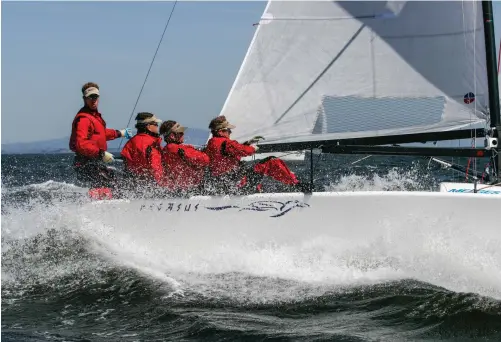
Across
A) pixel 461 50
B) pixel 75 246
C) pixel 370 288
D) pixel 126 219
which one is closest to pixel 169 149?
pixel 126 219

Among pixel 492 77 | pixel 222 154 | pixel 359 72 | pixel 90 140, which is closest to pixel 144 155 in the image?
pixel 90 140

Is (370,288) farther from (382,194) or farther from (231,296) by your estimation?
(231,296)

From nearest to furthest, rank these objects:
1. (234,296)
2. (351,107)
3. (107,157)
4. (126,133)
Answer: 1. (234,296)
2. (107,157)
3. (351,107)
4. (126,133)

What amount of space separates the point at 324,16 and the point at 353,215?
2115 mm

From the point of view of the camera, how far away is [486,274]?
514 centimetres

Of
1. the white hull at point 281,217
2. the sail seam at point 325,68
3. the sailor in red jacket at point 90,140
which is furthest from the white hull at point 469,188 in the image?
the sailor in red jacket at point 90,140

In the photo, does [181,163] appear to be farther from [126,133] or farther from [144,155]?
[126,133]

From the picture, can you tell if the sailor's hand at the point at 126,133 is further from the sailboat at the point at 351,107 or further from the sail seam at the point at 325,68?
the sail seam at the point at 325,68

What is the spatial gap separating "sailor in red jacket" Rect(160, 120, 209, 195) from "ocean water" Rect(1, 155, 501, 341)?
548 millimetres

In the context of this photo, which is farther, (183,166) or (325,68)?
(325,68)

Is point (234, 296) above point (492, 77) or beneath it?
beneath

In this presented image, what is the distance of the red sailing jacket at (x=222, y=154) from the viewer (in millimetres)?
6109

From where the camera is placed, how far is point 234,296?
530cm

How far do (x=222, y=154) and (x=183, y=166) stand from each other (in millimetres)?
396
